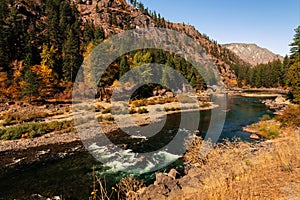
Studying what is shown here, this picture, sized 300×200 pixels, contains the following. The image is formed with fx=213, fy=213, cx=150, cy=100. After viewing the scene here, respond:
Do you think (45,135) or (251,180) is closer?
(251,180)

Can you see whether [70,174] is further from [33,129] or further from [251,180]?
[33,129]

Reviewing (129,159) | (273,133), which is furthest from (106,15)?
(129,159)

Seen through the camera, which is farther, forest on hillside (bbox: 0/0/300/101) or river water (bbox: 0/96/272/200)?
forest on hillside (bbox: 0/0/300/101)

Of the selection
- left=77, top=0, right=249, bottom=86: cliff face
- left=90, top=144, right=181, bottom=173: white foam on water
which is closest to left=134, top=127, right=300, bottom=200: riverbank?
left=90, top=144, right=181, bottom=173: white foam on water

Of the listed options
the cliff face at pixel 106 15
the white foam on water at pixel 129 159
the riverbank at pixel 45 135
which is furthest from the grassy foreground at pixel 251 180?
the cliff face at pixel 106 15

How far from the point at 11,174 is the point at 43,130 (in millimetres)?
10730

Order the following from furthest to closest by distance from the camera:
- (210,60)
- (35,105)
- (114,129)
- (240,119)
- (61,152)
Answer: (210,60)
(35,105)
(240,119)
(114,129)
(61,152)

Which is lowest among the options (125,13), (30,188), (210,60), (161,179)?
(30,188)

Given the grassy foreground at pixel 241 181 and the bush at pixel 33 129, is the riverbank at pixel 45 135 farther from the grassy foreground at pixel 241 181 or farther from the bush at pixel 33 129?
the grassy foreground at pixel 241 181

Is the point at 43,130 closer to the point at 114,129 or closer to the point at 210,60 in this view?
the point at 114,129

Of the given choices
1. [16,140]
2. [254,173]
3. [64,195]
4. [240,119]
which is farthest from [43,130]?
[240,119]

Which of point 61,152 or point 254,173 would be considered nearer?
point 254,173

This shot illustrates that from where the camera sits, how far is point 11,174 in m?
14.9

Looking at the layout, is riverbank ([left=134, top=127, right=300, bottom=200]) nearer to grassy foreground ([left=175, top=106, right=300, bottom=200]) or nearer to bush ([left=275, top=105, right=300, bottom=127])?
grassy foreground ([left=175, top=106, right=300, bottom=200])
